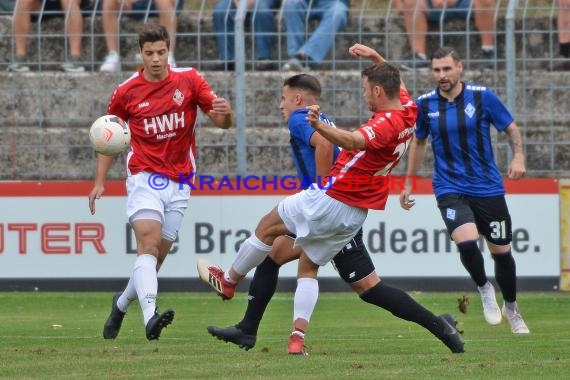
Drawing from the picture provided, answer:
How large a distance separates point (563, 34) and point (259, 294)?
713 cm

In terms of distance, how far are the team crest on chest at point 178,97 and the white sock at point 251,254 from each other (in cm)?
146

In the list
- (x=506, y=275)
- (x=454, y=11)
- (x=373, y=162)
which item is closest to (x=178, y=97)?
(x=373, y=162)

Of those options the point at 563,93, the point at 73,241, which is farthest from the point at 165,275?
the point at 563,93

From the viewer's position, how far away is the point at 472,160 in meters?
10.8

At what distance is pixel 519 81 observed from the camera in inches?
583

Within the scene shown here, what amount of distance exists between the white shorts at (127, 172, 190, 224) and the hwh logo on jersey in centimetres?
33

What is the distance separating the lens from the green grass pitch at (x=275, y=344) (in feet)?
24.7

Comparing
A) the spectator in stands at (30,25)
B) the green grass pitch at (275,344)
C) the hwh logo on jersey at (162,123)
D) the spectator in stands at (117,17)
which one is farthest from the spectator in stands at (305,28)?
the hwh logo on jersey at (162,123)

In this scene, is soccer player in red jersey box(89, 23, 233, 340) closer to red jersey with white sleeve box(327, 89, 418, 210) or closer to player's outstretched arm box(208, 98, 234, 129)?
player's outstretched arm box(208, 98, 234, 129)

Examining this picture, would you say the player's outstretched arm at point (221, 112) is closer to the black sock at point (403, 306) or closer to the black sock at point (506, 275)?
the black sock at point (403, 306)

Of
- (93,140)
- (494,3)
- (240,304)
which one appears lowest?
(240,304)

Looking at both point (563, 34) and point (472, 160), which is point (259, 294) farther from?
point (563, 34)

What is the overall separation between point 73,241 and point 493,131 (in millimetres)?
4668

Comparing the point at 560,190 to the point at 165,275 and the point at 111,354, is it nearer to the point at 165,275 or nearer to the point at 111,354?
the point at 165,275
